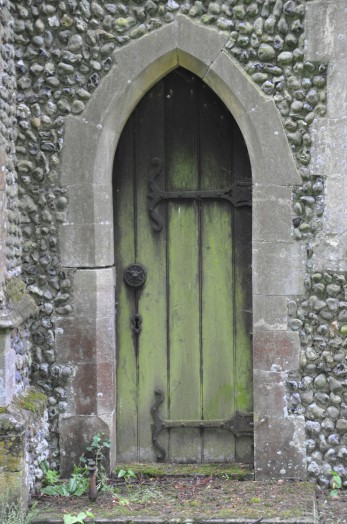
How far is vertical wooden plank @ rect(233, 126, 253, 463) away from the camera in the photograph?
4992mm

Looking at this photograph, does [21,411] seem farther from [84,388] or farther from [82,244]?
[82,244]

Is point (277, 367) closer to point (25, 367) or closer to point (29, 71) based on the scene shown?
point (25, 367)

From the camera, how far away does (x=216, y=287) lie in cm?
506

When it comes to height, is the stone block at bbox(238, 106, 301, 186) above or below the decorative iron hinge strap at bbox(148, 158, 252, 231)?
above

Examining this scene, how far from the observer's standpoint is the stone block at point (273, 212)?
4.65 meters

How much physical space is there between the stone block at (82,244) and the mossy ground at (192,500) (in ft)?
4.77

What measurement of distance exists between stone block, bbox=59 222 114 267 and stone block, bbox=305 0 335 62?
5.60 feet

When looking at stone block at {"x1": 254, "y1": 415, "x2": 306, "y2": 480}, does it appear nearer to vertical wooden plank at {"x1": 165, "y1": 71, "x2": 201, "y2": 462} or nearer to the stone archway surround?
the stone archway surround

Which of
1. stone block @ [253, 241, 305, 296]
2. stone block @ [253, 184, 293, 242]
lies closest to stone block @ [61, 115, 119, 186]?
stone block @ [253, 184, 293, 242]

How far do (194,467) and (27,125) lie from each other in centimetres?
253

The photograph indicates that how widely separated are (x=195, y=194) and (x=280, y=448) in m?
1.76

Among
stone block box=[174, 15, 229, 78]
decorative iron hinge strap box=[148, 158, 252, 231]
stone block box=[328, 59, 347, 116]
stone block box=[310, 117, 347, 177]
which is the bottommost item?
decorative iron hinge strap box=[148, 158, 252, 231]

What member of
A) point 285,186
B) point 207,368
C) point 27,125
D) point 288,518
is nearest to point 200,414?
point 207,368

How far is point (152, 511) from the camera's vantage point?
4434mm
